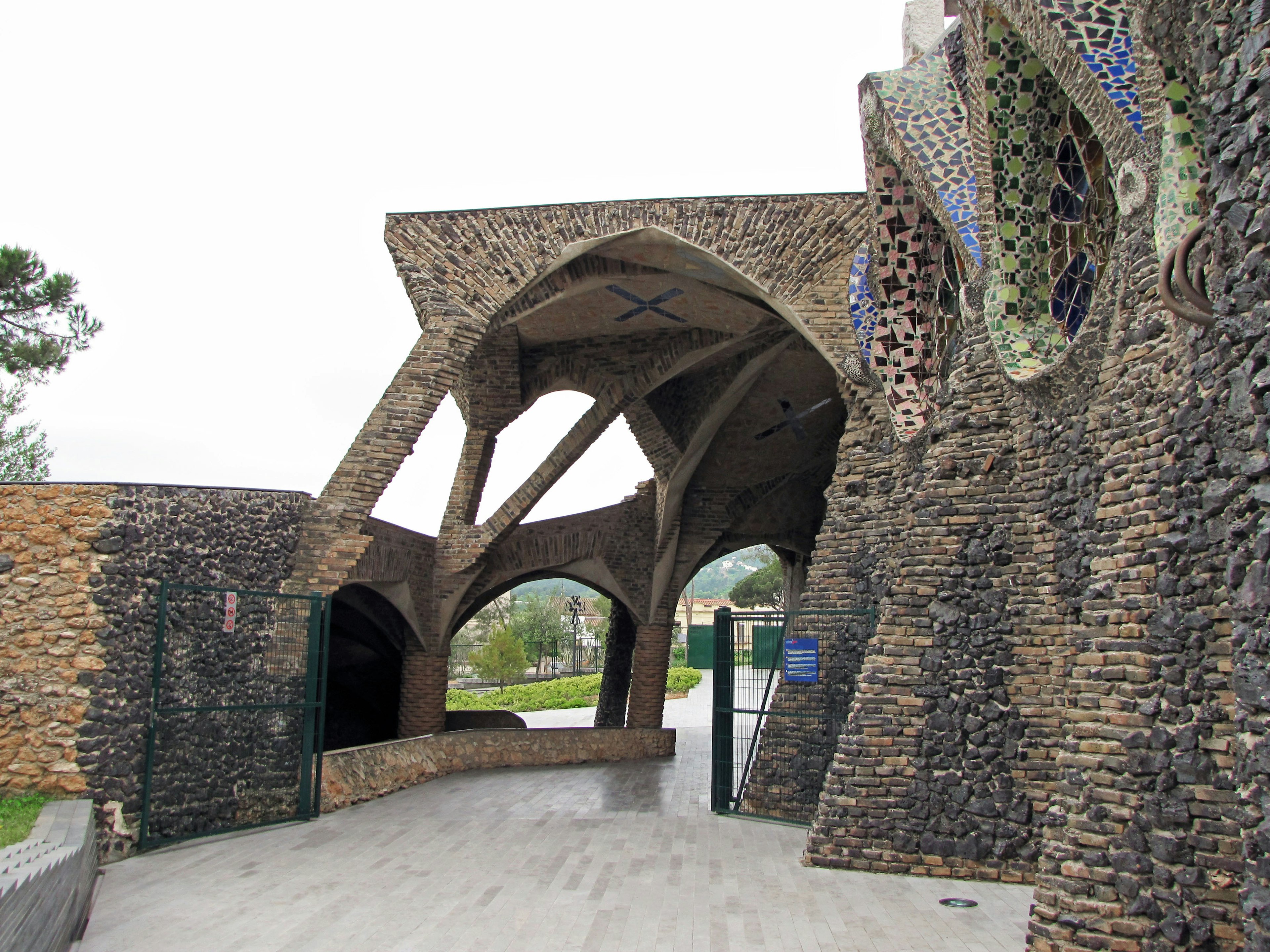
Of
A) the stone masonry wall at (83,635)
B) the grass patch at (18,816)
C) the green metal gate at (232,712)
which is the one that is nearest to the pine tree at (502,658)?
the green metal gate at (232,712)

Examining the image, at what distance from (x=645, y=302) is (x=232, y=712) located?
6.68 m

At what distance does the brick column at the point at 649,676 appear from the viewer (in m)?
14.1

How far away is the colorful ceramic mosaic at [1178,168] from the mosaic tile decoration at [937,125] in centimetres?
244

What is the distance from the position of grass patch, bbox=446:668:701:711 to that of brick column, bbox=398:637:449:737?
7965mm

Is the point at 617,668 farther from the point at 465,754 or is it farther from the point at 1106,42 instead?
the point at 1106,42

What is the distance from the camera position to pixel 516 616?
4009 centimetres

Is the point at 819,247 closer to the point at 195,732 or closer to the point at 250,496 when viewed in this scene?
the point at 250,496

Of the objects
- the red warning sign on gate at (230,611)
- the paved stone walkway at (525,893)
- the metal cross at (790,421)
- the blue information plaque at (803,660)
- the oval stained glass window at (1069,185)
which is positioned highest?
the metal cross at (790,421)

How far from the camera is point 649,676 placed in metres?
14.3

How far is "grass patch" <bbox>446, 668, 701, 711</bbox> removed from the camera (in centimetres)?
2138

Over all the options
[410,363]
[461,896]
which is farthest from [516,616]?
[461,896]

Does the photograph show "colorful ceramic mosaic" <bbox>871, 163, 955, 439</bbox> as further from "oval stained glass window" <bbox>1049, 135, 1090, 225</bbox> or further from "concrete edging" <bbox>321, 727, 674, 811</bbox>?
"concrete edging" <bbox>321, 727, 674, 811</bbox>

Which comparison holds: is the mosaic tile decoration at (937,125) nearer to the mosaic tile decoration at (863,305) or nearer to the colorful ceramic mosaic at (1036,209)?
the colorful ceramic mosaic at (1036,209)

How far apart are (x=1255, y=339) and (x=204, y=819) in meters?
6.93
